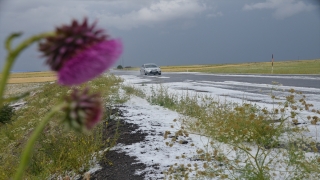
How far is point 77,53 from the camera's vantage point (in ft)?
1.49

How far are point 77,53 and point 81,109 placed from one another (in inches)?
3.2

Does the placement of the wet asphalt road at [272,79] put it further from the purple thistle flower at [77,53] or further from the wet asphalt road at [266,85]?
the purple thistle flower at [77,53]

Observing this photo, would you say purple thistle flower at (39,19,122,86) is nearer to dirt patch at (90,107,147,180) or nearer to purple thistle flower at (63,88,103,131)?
purple thistle flower at (63,88,103,131)

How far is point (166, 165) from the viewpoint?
3867 millimetres

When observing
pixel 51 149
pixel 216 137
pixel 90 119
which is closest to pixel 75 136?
pixel 51 149

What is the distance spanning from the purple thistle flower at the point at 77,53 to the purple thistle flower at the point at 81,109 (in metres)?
0.03

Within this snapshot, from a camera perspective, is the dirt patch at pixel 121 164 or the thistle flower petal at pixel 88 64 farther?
the dirt patch at pixel 121 164

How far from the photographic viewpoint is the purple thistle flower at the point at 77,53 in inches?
17.6

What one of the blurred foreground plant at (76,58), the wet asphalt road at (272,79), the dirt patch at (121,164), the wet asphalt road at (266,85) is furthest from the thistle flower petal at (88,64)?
the wet asphalt road at (272,79)

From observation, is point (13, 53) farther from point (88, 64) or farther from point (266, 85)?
point (266, 85)

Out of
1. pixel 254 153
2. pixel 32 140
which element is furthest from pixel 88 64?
pixel 254 153

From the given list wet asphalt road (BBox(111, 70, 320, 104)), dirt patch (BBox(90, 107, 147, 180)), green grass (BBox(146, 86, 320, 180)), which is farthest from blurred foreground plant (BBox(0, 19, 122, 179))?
wet asphalt road (BBox(111, 70, 320, 104))

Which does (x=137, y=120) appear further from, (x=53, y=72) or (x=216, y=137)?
(x=53, y=72)

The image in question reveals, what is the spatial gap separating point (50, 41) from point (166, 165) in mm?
3551
